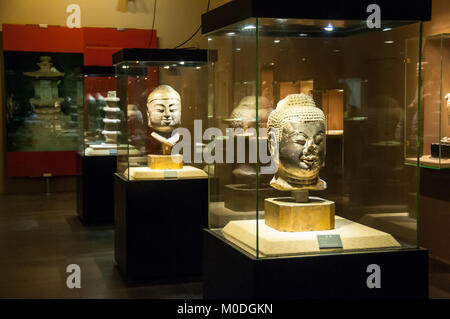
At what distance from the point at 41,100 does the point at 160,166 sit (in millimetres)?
6580

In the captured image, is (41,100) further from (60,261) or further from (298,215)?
(298,215)

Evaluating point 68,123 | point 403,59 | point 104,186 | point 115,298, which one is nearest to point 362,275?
point 403,59

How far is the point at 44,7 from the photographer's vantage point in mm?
11594

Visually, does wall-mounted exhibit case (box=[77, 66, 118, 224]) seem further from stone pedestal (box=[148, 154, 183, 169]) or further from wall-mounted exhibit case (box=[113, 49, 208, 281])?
stone pedestal (box=[148, 154, 183, 169])

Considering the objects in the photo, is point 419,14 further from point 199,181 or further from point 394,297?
point 199,181

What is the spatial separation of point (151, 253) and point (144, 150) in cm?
93

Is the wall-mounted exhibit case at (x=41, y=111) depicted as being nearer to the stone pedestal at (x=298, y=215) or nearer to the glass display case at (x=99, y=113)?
the glass display case at (x=99, y=113)

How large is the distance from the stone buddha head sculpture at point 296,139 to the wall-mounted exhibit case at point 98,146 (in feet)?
17.1

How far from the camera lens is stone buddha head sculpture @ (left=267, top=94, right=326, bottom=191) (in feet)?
10.6

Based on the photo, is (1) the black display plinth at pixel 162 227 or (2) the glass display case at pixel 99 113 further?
(2) the glass display case at pixel 99 113

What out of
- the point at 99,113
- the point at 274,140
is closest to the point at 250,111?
the point at 274,140

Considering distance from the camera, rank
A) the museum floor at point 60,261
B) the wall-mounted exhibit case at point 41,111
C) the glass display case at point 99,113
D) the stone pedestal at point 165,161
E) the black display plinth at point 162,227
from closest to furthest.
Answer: the museum floor at point 60,261, the black display plinth at point 162,227, the stone pedestal at point 165,161, the glass display case at point 99,113, the wall-mounted exhibit case at point 41,111

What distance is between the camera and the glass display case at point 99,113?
8.66 metres

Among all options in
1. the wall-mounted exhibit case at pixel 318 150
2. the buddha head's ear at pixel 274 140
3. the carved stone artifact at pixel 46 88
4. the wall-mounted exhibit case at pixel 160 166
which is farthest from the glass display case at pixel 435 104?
the carved stone artifact at pixel 46 88
